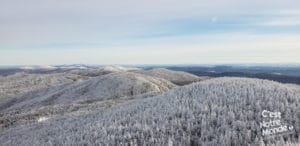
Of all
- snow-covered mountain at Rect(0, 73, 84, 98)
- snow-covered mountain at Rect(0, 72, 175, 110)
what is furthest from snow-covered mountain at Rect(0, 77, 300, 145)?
snow-covered mountain at Rect(0, 73, 84, 98)

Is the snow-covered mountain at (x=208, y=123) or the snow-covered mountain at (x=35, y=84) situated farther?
the snow-covered mountain at (x=35, y=84)

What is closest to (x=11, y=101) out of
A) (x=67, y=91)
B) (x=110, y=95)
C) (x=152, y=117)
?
(x=67, y=91)

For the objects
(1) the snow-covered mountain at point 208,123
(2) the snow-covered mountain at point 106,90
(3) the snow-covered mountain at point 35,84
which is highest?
(1) the snow-covered mountain at point 208,123

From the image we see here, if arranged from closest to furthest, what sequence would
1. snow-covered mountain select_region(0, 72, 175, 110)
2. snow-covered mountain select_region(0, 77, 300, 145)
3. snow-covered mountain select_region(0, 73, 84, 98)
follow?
Answer: snow-covered mountain select_region(0, 77, 300, 145) < snow-covered mountain select_region(0, 72, 175, 110) < snow-covered mountain select_region(0, 73, 84, 98)

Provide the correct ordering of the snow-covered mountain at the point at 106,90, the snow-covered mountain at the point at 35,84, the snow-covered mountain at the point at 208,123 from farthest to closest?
the snow-covered mountain at the point at 35,84 → the snow-covered mountain at the point at 106,90 → the snow-covered mountain at the point at 208,123

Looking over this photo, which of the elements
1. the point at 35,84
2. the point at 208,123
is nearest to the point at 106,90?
the point at 208,123

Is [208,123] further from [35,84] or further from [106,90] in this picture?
[35,84]

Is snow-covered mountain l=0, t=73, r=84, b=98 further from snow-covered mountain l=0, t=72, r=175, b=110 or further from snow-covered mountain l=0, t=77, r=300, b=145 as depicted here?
snow-covered mountain l=0, t=77, r=300, b=145

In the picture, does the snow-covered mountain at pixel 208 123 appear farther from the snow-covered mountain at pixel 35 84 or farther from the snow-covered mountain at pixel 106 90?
the snow-covered mountain at pixel 35 84

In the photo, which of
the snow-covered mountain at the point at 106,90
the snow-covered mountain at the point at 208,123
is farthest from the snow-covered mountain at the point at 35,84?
the snow-covered mountain at the point at 208,123

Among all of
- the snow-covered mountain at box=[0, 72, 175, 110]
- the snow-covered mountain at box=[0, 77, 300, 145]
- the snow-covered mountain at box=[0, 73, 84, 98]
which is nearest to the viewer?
the snow-covered mountain at box=[0, 77, 300, 145]

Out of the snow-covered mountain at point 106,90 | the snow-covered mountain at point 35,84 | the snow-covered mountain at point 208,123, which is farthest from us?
the snow-covered mountain at point 35,84
